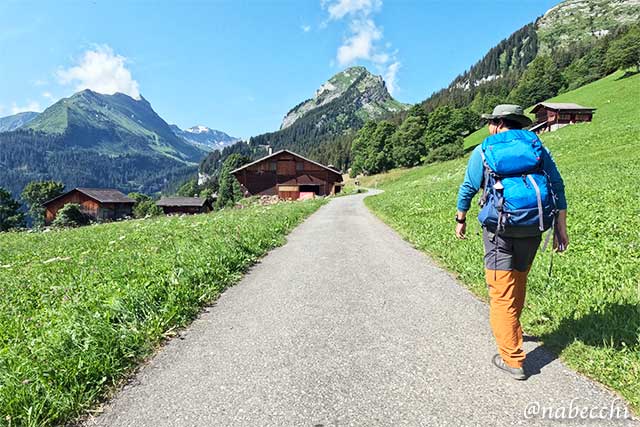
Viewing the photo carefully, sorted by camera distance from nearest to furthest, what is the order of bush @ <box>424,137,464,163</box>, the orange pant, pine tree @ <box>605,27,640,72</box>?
the orange pant → bush @ <box>424,137,464,163</box> → pine tree @ <box>605,27,640,72</box>

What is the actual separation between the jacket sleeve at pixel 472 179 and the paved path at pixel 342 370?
1734 mm

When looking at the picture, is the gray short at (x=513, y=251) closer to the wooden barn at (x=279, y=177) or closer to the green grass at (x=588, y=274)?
the green grass at (x=588, y=274)

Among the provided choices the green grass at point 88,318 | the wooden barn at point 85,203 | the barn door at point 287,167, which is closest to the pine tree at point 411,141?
the barn door at point 287,167

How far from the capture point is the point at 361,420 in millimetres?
2727

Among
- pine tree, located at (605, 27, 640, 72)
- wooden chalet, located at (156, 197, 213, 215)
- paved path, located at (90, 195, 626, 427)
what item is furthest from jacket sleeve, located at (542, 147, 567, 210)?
pine tree, located at (605, 27, 640, 72)

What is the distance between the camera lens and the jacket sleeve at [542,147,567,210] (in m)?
3.43

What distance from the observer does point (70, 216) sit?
66.1 metres

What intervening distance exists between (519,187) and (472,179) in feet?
1.64

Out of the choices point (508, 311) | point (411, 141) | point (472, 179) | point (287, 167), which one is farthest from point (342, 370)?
point (411, 141)

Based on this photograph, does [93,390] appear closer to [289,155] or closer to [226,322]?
[226,322]

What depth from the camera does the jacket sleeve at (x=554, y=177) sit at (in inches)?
135

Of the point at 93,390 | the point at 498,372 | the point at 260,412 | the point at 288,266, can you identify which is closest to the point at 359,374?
the point at 260,412

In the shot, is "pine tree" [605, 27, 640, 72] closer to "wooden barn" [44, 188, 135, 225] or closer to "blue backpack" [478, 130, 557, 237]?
"blue backpack" [478, 130, 557, 237]

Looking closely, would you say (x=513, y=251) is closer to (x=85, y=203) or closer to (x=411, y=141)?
(x=411, y=141)
